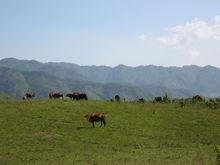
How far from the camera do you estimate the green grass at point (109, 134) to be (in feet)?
114

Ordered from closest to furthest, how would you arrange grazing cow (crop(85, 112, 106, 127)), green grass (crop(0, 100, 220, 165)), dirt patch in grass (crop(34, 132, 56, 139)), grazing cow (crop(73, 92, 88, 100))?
1. green grass (crop(0, 100, 220, 165))
2. dirt patch in grass (crop(34, 132, 56, 139))
3. grazing cow (crop(85, 112, 106, 127))
4. grazing cow (crop(73, 92, 88, 100))

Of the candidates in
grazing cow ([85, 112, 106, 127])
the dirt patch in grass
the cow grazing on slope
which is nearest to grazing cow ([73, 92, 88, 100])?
the cow grazing on slope

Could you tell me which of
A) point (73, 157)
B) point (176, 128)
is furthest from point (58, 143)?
point (176, 128)

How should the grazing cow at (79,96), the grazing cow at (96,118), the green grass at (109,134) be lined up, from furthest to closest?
the grazing cow at (79,96) < the grazing cow at (96,118) < the green grass at (109,134)

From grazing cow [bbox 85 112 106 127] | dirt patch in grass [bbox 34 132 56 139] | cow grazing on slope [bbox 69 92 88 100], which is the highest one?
cow grazing on slope [bbox 69 92 88 100]

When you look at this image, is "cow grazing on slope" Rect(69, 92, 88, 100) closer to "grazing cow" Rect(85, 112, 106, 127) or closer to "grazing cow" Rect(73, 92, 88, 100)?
"grazing cow" Rect(73, 92, 88, 100)

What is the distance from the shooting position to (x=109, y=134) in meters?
45.8

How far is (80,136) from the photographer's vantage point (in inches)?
1738

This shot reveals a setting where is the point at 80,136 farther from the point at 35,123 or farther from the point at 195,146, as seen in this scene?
the point at 195,146

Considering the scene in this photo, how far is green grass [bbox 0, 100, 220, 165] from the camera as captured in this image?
34688mm

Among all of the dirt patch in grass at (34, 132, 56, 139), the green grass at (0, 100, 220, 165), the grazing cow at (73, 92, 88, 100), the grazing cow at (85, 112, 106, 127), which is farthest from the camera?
the grazing cow at (73, 92, 88, 100)

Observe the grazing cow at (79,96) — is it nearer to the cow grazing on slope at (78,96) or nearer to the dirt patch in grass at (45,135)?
the cow grazing on slope at (78,96)

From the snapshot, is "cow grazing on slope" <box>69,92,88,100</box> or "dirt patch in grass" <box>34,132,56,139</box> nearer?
"dirt patch in grass" <box>34,132,56,139</box>

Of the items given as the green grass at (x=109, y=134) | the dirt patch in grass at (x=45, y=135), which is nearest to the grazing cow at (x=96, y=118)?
the green grass at (x=109, y=134)
